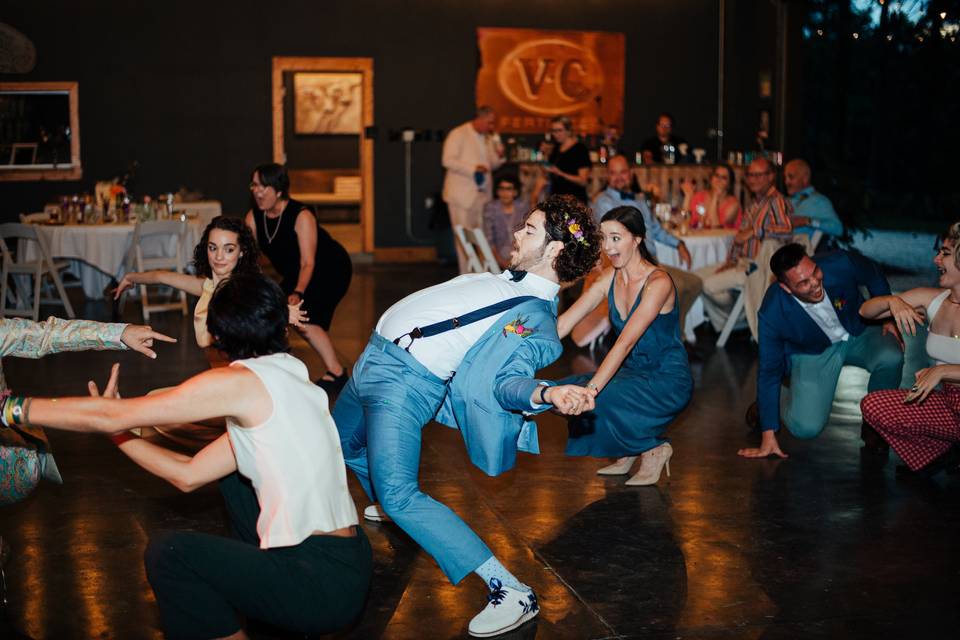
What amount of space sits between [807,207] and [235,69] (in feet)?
24.0

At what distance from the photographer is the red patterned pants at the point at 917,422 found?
182 inches

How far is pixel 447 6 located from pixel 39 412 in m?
11.3

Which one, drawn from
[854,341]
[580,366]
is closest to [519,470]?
[854,341]

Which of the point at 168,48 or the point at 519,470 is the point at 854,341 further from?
the point at 168,48

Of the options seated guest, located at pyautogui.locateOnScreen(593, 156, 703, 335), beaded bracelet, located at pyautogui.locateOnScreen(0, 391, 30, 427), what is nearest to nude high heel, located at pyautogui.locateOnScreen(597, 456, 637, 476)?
beaded bracelet, located at pyautogui.locateOnScreen(0, 391, 30, 427)

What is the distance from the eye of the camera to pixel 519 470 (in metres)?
4.95

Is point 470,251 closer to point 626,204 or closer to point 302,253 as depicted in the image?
point 626,204

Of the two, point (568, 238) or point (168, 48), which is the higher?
point (168, 48)

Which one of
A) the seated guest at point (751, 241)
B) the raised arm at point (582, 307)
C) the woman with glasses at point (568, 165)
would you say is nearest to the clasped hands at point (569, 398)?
the raised arm at point (582, 307)

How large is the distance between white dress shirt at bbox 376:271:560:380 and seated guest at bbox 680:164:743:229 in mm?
6200

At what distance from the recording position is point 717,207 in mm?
9375

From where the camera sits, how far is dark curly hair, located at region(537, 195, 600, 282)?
3367 millimetres

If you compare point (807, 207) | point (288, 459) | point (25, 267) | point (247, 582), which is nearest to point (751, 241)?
point (807, 207)

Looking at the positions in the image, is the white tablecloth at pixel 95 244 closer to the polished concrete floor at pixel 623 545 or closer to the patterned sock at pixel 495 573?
the polished concrete floor at pixel 623 545
